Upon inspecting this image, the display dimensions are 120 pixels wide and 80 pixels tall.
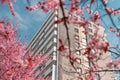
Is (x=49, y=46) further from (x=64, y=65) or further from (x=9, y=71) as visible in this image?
A: (x=9, y=71)

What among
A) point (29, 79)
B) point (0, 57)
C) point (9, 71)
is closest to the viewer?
point (9, 71)

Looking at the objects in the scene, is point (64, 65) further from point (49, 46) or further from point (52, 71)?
point (49, 46)

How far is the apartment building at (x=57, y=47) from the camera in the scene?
36.4 metres

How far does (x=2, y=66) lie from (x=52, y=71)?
69.5 feet

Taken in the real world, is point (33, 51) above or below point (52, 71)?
above

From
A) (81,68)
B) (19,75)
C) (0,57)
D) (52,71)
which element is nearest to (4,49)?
(0,57)

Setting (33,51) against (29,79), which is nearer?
(29,79)

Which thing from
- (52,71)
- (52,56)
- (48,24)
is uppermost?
(48,24)

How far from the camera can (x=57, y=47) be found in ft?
126

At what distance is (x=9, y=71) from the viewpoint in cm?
1511

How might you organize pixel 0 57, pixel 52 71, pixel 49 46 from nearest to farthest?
pixel 0 57
pixel 52 71
pixel 49 46

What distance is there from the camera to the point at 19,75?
628 inches

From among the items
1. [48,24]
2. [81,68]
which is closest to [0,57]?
[81,68]

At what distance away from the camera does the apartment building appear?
36.4 m
